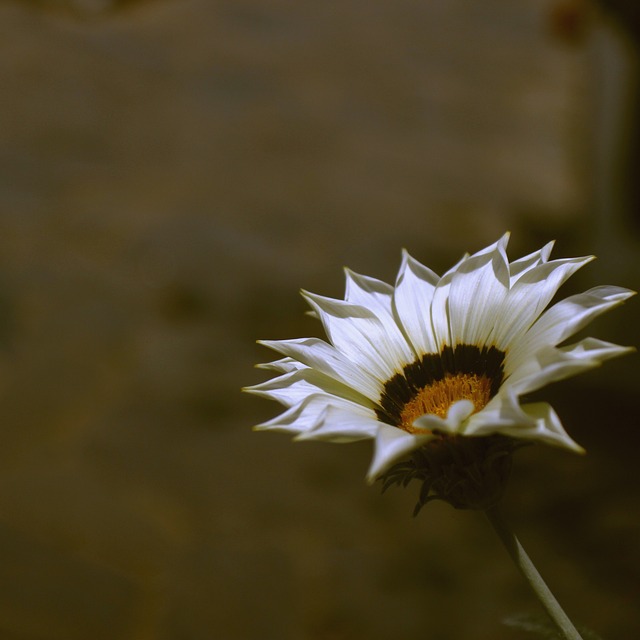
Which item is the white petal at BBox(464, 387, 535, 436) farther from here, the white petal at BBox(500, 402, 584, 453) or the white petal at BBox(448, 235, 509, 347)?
the white petal at BBox(448, 235, 509, 347)

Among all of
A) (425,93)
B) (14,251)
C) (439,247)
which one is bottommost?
(439,247)

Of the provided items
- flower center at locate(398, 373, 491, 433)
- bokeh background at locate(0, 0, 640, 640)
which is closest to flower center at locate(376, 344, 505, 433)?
flower center at locate(398, 373, 491, 433)

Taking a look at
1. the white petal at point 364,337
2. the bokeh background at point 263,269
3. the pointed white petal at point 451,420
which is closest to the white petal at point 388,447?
the pointed white petal at point 451,420

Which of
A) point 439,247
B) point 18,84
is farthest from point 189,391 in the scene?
point 18,84

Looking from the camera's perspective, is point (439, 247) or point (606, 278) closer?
point (606, 278)

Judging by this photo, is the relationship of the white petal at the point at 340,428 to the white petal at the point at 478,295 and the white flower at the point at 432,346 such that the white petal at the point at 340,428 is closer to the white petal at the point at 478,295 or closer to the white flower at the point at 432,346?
the white flower at the point at 432,346

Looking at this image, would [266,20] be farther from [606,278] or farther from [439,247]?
[606,278]

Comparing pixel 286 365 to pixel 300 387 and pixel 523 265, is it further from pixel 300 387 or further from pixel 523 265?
pixel 523 265
